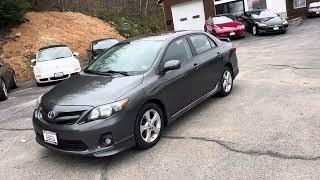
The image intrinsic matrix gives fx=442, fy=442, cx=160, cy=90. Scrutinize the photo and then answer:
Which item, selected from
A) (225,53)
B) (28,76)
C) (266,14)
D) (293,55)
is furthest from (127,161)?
(266,14)

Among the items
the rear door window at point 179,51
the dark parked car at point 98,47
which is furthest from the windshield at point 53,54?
the rear door window at point 179,51

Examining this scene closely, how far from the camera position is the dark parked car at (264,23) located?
2467 cm

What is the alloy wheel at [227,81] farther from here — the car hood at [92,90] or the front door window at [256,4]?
the front door window at [256,4]

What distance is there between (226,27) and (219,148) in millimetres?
20132

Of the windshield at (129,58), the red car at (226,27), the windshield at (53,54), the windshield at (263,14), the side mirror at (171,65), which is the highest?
the windshield at (129,58)

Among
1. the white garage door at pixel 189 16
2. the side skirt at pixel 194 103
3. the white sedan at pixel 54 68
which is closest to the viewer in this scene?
the side skirt at pixel 194 103

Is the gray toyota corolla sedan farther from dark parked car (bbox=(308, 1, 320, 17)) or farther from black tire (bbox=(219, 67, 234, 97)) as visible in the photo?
dark parked car (bbox=(308, 1, 320, 17))

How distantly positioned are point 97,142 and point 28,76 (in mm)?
14019

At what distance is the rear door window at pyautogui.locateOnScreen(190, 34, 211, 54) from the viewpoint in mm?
7601

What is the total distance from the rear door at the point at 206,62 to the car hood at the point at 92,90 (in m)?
1.57

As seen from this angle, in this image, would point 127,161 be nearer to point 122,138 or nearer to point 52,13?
point 122,138

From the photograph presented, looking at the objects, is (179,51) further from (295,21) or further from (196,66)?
(295,21)

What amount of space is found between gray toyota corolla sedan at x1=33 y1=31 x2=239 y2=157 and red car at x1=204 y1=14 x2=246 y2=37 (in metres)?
17.3

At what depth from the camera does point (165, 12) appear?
33344mm
